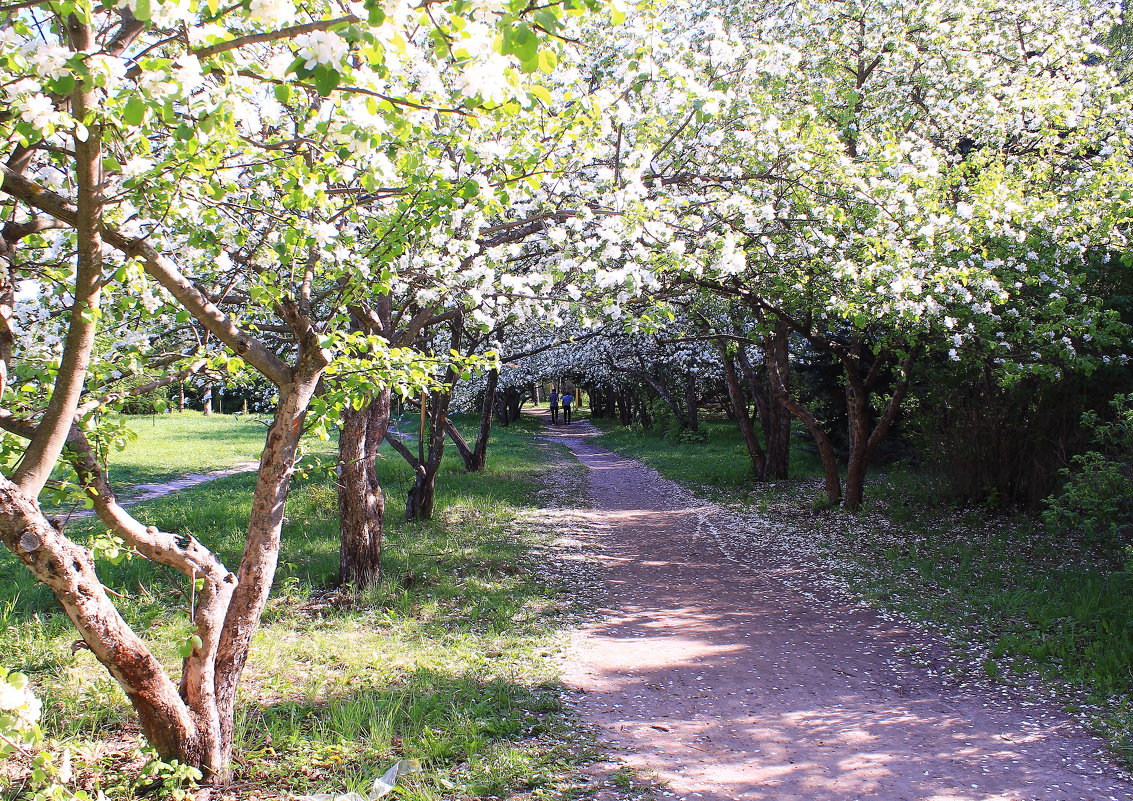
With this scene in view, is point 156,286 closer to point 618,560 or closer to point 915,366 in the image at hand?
point 618,560

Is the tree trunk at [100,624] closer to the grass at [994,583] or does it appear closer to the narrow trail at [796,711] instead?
the narrow trail at [796,711]

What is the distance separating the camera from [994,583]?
25.4ft

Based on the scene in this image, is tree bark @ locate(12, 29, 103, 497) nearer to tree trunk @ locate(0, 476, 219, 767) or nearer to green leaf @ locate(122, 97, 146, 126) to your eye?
tree trunk @ locate(0, 476, 219, 767)

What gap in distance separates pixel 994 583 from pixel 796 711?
3.78 meters

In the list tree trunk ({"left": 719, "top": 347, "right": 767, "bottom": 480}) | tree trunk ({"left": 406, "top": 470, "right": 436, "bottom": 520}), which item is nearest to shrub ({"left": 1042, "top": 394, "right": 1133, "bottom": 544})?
tree trunk ({"left": 406, "top": 470, "right": 436, "bottom": 520})

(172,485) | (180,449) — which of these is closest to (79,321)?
(172,485)

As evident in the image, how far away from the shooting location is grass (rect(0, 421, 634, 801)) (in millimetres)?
4082

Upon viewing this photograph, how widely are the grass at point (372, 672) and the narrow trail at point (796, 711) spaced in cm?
48

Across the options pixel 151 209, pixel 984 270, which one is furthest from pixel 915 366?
pixel 151 209

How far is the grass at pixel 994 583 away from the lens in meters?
5.55

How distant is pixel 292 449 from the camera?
3984mm

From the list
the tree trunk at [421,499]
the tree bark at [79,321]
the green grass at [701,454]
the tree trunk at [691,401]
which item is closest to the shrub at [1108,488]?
the tree bark at [79,321]

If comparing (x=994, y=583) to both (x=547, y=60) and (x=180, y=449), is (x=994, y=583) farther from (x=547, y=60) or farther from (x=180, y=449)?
(x=180, y=449)

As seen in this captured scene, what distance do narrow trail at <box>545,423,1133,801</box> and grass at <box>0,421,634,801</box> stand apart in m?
0.48
